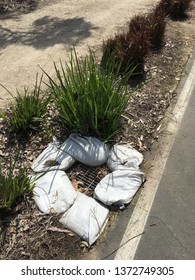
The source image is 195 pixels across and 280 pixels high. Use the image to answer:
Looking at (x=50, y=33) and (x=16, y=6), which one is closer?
(x=50, y=33)

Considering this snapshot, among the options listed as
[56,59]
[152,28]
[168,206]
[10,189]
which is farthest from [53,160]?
[152,28]

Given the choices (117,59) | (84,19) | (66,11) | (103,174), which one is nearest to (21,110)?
(103,174)

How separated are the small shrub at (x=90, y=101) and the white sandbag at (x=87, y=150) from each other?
0.10 metres

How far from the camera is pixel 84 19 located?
5.96m

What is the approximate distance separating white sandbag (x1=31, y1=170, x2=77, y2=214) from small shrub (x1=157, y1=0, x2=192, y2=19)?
4.29m

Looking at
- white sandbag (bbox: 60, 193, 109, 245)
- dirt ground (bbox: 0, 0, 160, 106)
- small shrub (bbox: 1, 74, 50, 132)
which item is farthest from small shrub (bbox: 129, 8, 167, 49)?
white sandbag (bbox: 60, 193, 109, 245)

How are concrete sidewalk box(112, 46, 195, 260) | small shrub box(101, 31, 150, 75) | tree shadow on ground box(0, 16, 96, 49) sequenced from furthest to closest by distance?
1. tree shadow on ground box(0, 16, 96, 49)
2. small shrub box(101, 31, 150, 75)
3. concrete sidewalk box(112, 46, 195, 260)

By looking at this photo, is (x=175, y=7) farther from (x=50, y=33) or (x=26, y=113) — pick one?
(x=26, y=113)

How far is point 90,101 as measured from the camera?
3.05m

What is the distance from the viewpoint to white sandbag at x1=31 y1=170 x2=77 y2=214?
2.82 metres

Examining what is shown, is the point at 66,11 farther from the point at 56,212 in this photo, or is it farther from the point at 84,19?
the point at 56,212

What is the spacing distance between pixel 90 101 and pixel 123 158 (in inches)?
26.1

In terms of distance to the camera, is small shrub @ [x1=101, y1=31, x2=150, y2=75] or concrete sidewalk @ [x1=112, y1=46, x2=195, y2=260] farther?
small shrub @ [x1=101, y1=31, x2=150, y2=75]

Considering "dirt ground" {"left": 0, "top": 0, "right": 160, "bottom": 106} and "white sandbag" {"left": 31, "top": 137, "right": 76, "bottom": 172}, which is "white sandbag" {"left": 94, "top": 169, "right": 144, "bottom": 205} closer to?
"white sandbag" {"left": 31, "top": 137, "right": 76, "bottom": 172}
